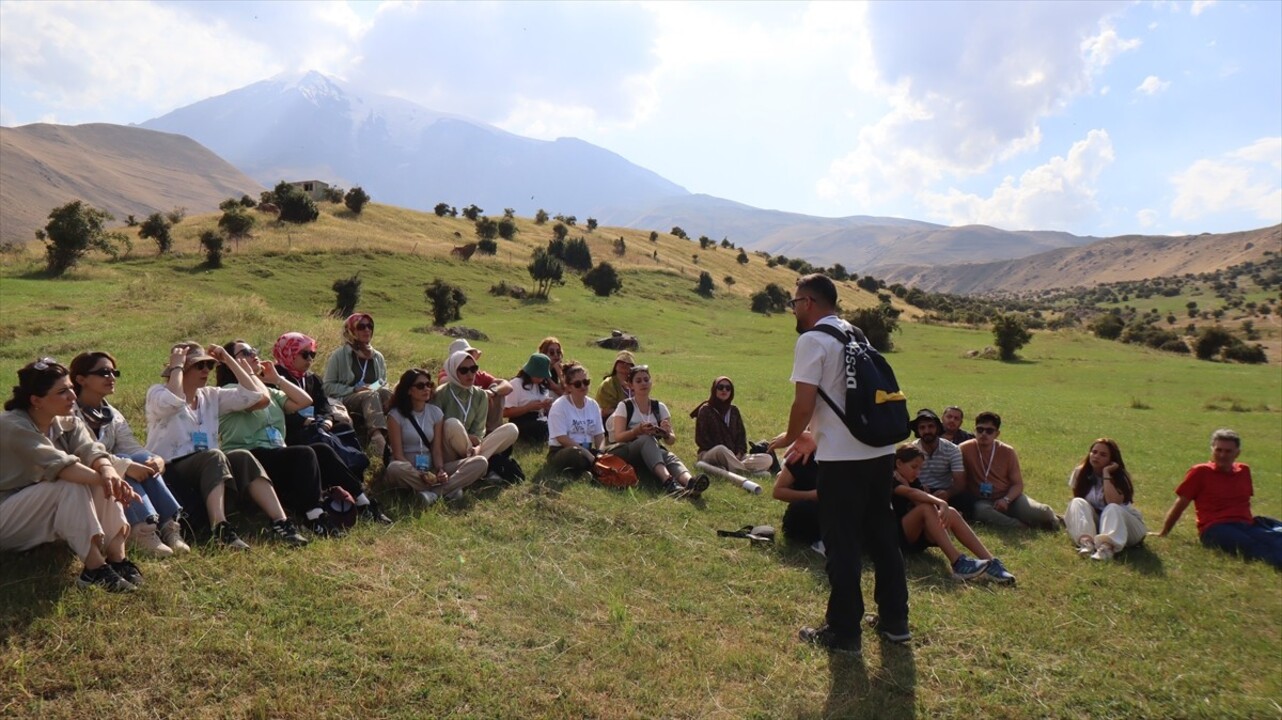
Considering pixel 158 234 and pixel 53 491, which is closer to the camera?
pixel 53 491

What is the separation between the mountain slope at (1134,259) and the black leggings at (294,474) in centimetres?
15881

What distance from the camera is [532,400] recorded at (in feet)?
30.2

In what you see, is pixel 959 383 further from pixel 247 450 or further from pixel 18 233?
pixel 18 233

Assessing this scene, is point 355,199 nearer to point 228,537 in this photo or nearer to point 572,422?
point 572,422

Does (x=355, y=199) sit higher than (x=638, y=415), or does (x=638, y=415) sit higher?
(x=355, y=199)

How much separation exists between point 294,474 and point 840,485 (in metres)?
4.33

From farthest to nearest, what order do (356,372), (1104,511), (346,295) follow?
(346,295)
(356,372)
(1104,511)

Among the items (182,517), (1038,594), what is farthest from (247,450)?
(1038,594)

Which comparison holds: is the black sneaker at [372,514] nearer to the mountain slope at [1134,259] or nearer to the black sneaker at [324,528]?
the black sneaker at [324,528]

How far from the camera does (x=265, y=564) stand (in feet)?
15.4

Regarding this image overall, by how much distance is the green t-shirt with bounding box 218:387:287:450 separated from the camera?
229 inches

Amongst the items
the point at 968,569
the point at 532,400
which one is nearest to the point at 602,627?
the point at 968,569

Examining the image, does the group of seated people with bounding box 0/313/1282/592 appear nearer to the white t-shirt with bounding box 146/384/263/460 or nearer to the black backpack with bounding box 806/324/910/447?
the white t-shirt with bounding box 146/384/263/460

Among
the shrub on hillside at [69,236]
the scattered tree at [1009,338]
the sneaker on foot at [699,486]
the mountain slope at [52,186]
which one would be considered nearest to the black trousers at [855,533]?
the sneaker on foot at [699,486]
